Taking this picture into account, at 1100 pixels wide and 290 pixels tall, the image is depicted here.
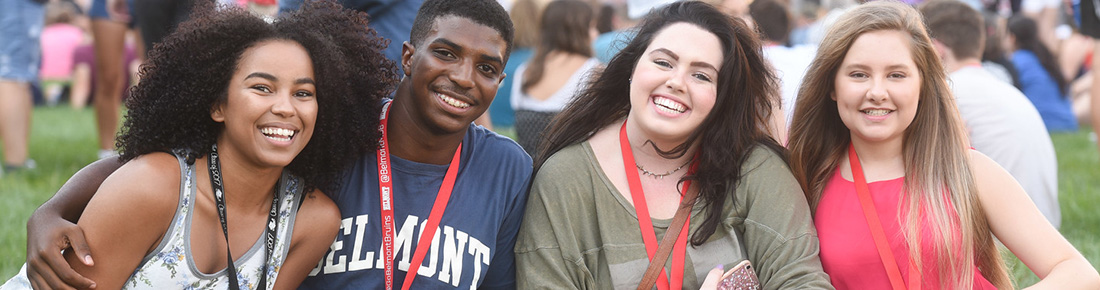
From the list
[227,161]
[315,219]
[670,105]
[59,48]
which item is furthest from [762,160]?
[59,48]

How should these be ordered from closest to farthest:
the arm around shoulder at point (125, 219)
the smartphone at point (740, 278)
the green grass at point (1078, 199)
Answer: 1. the arm around shoulder at point (125, 219)
2. the smartphone at point (740, 278)
3. the green grass at point (1078, 199)

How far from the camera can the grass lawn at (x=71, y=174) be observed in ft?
15.5

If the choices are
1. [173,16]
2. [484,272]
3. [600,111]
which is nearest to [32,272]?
[484,272]

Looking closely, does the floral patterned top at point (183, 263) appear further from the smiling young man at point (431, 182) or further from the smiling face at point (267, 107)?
the smiling young man at point (431, 182)

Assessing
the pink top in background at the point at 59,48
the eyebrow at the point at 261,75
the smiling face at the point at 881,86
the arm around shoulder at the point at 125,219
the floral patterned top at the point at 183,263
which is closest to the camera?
the arm around shoulder at the point at 125,219

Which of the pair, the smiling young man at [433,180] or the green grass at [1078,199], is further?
the green grass at [1078,199]

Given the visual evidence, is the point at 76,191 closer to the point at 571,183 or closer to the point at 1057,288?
the point at 571,183

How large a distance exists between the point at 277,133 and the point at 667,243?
1.28 m

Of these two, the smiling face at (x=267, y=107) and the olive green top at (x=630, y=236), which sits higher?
the smiling face at (x=267, y=107)

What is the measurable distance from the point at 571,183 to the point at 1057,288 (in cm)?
157

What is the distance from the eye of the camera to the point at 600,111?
3.68 metres

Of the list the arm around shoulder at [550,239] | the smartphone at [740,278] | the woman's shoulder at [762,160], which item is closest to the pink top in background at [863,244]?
the woman's shoulder at [762,160]

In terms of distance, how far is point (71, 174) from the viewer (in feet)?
21.8

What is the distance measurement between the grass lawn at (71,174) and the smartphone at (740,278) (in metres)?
1.49
